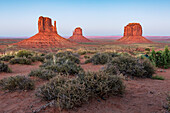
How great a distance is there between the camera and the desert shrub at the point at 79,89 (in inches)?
119

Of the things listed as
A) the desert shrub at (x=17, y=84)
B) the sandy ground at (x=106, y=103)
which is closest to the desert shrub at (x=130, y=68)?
the sandy ground at (x=106, y=103)

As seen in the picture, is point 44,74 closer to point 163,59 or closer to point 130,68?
point 130,68

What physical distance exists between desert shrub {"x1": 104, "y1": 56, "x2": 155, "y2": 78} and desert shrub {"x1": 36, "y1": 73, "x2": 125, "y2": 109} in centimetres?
210

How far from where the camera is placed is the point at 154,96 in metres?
3.87

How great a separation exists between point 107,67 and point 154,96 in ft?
8.62

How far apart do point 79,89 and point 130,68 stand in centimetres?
352

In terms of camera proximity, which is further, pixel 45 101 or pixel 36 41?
pixel 36 41

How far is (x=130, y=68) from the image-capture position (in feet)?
19.9

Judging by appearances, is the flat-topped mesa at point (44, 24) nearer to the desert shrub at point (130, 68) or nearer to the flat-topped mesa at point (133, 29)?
the flat-topped mesa at point (133, 29)

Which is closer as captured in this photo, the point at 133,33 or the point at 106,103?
the point at 106,103

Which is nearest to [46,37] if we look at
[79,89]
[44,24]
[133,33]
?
[44,24]

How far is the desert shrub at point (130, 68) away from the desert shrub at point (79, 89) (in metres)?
2.10

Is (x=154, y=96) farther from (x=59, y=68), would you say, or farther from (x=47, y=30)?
(x=47, y=30)

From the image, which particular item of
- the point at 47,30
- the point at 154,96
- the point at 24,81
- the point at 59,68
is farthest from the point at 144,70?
the point at 47,30
